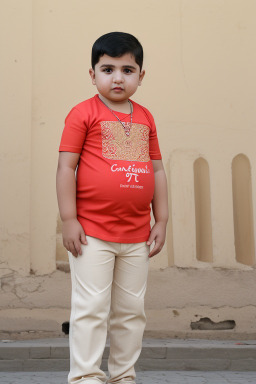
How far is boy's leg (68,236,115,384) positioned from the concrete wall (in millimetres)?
1891

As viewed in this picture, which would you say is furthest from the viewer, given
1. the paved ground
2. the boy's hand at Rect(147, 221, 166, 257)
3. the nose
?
the paved ground

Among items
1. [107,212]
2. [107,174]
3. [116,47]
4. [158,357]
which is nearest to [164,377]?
[158,357]

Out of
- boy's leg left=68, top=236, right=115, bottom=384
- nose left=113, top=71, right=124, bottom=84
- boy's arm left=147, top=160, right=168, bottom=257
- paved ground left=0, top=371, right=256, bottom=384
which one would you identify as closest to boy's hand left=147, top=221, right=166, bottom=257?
boy's arm left=147, top=160, right=168, bottom=257

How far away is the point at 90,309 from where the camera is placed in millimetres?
2965

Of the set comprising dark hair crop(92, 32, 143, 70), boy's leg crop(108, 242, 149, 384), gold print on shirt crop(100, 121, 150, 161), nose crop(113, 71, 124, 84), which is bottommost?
boy's leg crop(108, 242, 149, 384)

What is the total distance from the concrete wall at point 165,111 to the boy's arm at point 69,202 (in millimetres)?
1853

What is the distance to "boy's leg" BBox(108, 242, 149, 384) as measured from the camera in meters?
3.09

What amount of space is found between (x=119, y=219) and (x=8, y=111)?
2104mm

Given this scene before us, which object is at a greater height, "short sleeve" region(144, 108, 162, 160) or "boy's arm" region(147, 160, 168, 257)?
"short sleeve" region(144, 108, 162, 160)

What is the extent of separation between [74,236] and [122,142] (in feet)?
1.46

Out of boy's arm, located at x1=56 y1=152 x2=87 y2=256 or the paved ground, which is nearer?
boy's arm, located at x1=56 y1=152 x2=87 y2=256

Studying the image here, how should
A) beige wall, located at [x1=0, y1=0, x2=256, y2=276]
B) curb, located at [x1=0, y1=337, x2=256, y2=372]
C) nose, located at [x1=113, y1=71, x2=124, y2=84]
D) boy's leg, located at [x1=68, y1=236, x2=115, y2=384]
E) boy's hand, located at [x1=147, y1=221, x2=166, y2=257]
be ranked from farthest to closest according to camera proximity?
beige wall, located at [x1=0, y1=0, x2=256, y2=276], curb, located at [x1=0, y1=337, x2=256, y2=372], boy's hand, located at [x1=147, y1=221, x2=166, y2=257], nose, located at [x1=113, y1=71, x2=124, y2=84], boy's leg, located at [x1=68, y1=236, x2=115, y2=384]

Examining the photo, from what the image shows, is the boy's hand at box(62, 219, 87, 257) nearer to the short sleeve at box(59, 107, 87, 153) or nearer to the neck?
the short sleeve at box(59, 107, 87, 153)

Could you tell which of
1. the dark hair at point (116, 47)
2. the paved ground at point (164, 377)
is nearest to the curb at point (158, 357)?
the paved ground at point (164, 377)
